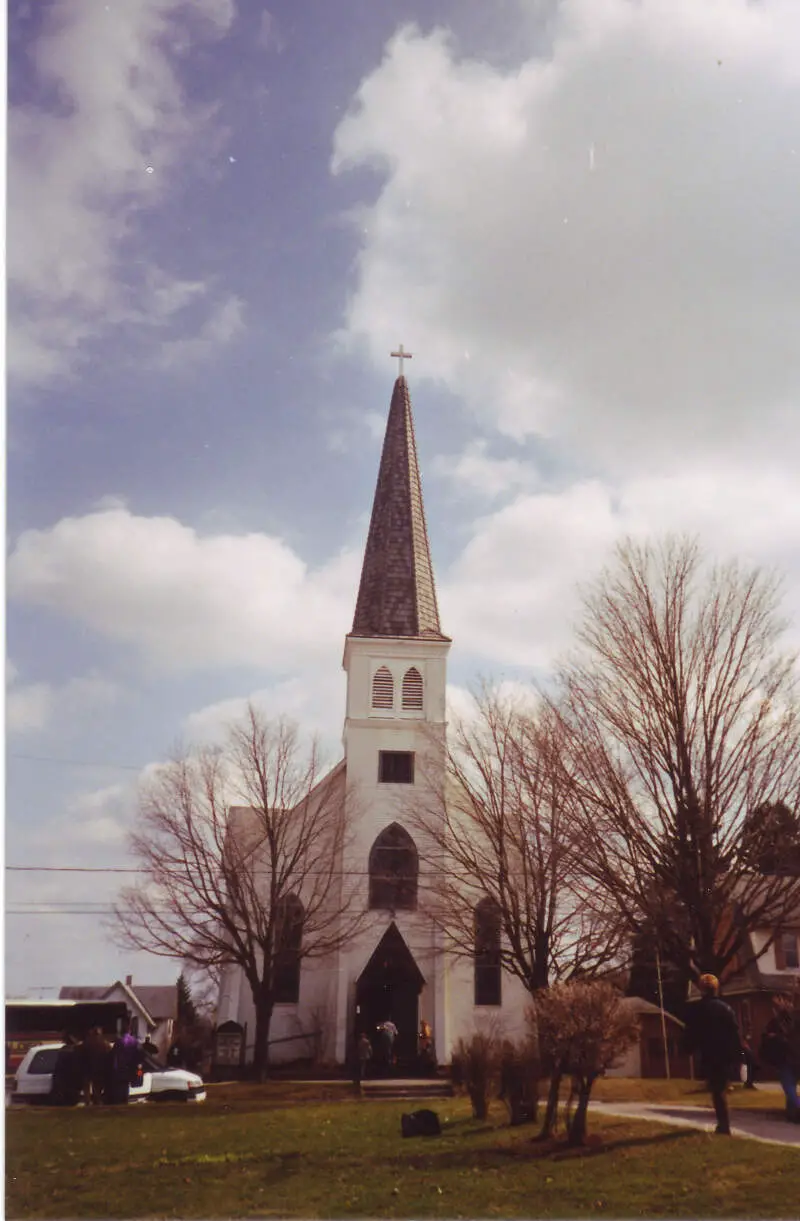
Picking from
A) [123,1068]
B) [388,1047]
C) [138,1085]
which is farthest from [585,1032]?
[388,1047]

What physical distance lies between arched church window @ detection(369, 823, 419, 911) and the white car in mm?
7561

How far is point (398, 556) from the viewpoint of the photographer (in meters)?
29.3

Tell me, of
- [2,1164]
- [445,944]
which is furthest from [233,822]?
[2,1164]

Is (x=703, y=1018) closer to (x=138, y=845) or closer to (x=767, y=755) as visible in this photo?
(x=767, y=755)

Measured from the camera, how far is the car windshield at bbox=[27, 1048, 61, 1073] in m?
14.4

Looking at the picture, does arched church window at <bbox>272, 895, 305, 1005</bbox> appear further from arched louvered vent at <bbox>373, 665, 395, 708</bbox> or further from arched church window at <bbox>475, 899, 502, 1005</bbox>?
arched louvered vent at <bbox>373, 665, 395, 708</bbox>

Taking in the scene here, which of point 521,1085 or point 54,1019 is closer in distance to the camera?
point 521,1085

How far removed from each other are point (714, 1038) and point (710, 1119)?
1.57m

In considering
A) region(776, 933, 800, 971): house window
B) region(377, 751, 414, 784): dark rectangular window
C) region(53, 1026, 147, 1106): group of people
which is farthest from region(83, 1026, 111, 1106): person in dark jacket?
region(776, 933, 800, 971): house window

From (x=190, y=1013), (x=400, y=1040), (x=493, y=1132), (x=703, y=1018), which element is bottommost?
(x=190, y=1013)

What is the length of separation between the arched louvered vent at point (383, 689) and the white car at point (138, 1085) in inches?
465

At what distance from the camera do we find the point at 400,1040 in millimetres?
23953

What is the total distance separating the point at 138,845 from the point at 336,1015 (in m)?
7.27

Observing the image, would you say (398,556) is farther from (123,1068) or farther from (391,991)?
(123,1068)
